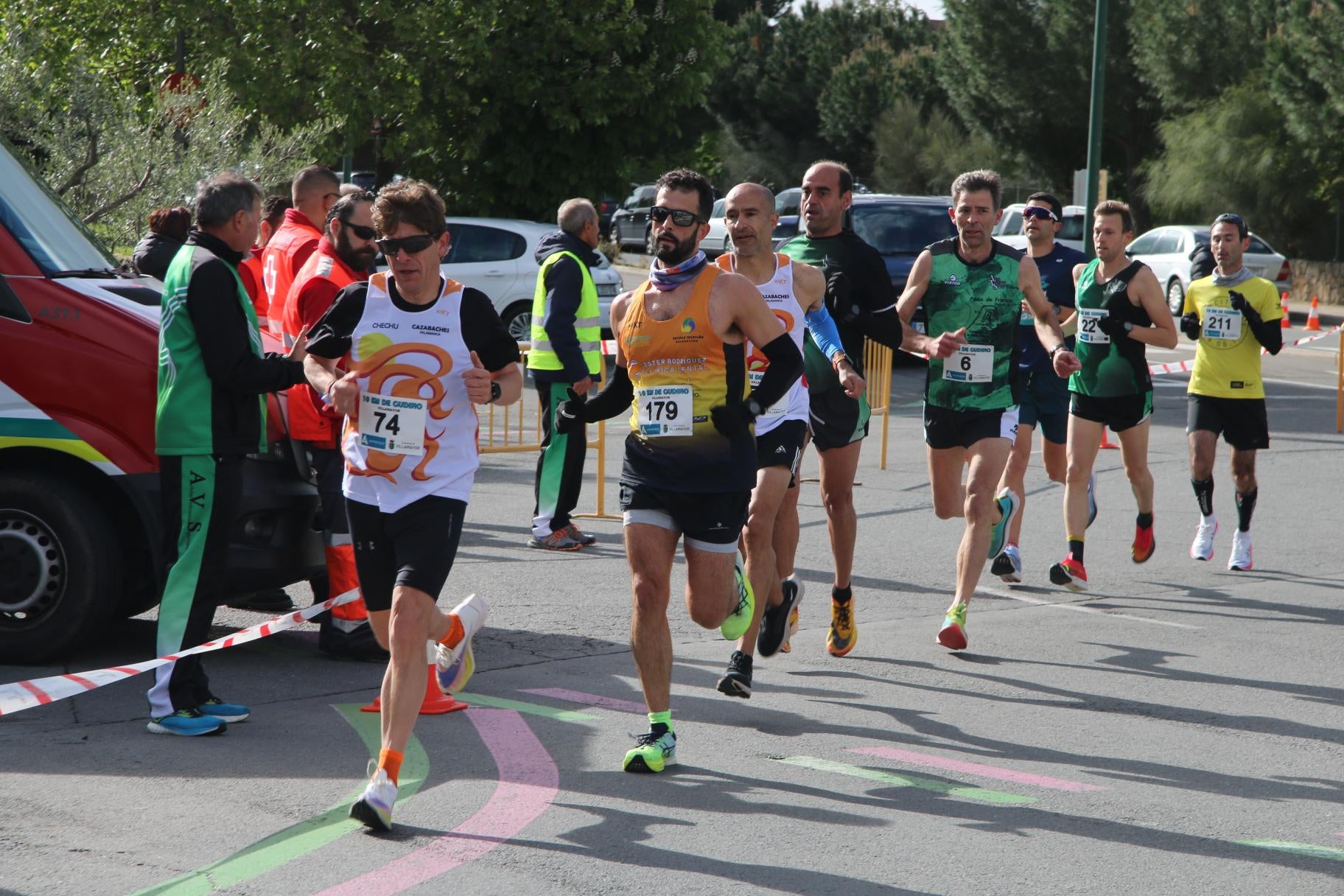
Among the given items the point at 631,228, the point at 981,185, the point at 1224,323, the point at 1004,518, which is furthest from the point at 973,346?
the point at 631,228

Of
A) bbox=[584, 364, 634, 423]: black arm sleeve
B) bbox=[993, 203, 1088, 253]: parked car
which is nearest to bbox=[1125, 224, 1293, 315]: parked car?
bbox=[993, 203, 1088, 253]: parked car

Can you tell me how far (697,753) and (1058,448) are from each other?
5.42 metres

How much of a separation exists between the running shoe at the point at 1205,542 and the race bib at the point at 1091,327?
4.42 ft

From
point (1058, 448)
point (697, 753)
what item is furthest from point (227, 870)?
point (1058, 448)

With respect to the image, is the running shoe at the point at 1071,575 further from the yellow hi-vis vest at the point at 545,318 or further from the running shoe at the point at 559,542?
the yellow hi-vis vest at the point at 545,318

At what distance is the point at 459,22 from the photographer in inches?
866

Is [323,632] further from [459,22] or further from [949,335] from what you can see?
[459,22]

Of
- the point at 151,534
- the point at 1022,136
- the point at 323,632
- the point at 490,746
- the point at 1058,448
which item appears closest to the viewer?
the point at 490,746

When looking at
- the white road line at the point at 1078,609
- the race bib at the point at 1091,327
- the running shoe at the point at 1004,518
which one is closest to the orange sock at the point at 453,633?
the running shoe at the point at 1004,518

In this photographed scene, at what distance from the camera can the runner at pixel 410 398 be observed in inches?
207

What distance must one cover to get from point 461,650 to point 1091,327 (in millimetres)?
5280

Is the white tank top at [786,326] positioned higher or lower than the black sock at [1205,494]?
higher

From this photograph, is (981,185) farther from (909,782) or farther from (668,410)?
(909,782)

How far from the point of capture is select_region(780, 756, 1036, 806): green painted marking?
5410 millimetres
